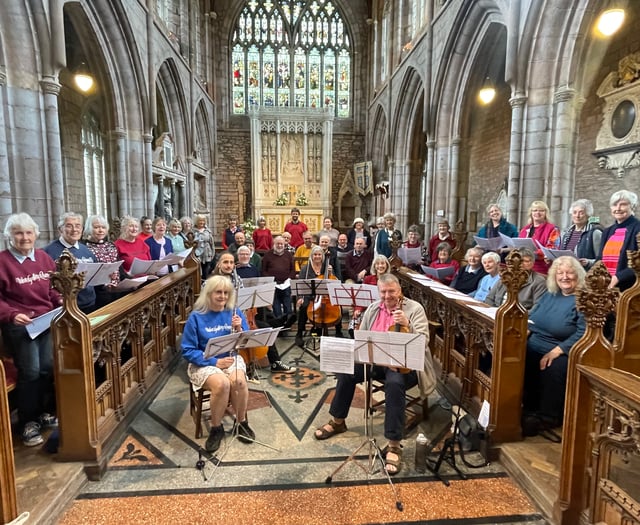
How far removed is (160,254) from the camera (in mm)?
5207

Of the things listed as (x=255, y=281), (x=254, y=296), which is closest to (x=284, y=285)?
(x=255, y=281)

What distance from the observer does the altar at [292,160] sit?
15.6 meters

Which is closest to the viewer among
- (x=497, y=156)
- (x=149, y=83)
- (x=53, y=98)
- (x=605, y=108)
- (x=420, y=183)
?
(x=53, y=98)

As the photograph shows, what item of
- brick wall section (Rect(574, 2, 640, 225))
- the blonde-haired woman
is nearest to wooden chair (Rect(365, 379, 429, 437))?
the blonde-haired woman

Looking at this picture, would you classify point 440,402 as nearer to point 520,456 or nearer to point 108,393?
point 520,456

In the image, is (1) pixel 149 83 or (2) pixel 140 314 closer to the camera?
(2) pixel 140 314

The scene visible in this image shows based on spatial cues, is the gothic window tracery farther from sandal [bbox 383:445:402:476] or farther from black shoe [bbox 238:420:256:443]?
sandal [bbox 383:445:402:476]

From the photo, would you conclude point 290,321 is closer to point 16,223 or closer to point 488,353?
point 488,353

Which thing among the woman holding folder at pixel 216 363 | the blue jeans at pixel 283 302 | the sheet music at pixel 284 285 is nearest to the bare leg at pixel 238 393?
the woman holding folder at pixel 216 363

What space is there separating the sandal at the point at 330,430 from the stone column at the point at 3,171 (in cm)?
452

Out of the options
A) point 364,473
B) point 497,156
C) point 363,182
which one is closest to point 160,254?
point 364,473

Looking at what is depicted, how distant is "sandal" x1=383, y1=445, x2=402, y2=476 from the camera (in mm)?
2668

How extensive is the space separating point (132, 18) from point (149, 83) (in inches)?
48.9

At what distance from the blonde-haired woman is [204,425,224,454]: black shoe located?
3538mm
